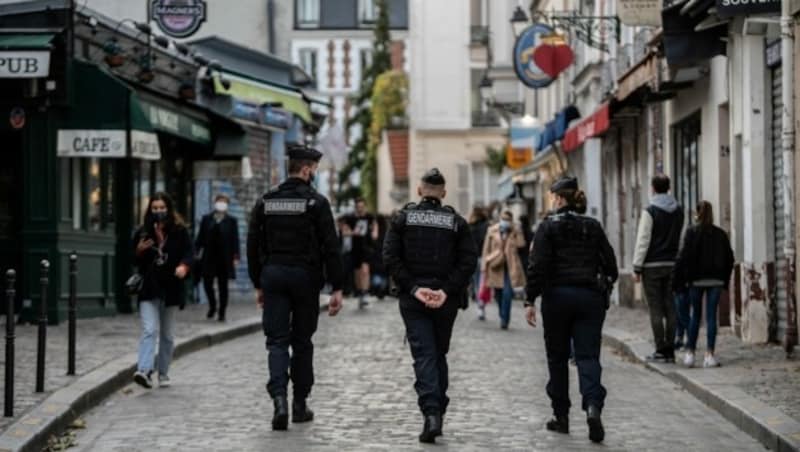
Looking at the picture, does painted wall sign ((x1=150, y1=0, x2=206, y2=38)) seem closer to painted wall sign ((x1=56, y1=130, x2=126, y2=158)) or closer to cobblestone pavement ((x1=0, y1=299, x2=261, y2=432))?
cobblestone pavement ((x1=0, y1=299, x2=261, y2=432))

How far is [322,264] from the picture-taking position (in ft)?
42.2

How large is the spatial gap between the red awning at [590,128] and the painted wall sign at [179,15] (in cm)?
654

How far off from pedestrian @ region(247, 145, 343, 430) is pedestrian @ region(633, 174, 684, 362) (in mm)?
5281

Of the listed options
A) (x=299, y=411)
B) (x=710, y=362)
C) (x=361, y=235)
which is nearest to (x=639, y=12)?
(x=710, y=362)

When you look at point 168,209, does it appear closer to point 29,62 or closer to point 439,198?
point 439,198

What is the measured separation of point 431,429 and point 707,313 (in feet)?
18.8

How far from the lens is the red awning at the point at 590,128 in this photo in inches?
1136

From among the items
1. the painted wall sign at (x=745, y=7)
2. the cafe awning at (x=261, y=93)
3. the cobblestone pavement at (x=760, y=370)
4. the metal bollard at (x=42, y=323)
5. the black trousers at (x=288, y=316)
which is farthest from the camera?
the cafe awning at (x=261, y=93)

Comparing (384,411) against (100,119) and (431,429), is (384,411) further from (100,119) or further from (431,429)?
(100,119)

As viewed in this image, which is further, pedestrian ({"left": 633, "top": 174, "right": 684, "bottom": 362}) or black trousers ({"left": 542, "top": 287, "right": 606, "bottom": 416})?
pedestrian ({"left": 633, "top": 174, "right": 684, "bottom": 362})

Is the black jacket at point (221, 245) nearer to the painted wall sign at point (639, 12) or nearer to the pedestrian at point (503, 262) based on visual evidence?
the pedestrian at point (503, 262)

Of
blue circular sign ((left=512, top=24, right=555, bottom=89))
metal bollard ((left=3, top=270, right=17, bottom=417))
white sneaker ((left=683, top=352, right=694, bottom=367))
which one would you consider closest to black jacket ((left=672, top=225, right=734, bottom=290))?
white sneaker ((left=683, top=352, right=694, bottom=367))

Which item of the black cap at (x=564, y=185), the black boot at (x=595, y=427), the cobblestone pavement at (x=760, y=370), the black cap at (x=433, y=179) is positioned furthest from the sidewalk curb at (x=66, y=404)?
the cobblestone pavement at (x=760, y=370)

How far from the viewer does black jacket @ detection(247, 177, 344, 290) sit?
12.7 m
